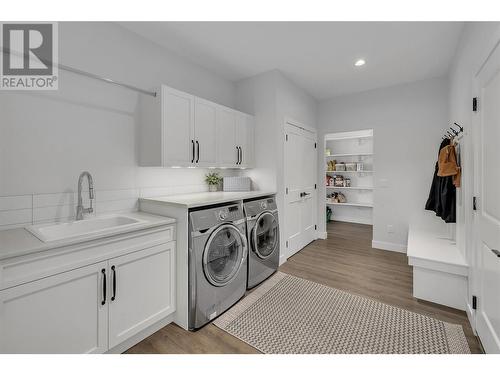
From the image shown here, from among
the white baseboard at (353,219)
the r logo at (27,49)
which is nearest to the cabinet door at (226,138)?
the r logo at (27,49)

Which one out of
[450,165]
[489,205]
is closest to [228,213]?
[489,205]

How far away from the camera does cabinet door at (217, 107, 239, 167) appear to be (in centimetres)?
267

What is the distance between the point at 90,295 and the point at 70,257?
28cm

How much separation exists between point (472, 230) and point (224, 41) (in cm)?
279

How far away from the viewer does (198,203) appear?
189 cm

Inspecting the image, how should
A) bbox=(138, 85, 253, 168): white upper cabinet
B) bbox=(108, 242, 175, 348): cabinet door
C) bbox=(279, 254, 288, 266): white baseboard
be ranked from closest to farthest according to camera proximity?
bbox=(108, 242, 175, 348): cabinet door → bbox=(138, 85, 253, 168): white upper cabinet → bbox=(279, 254, 288, 266): white baseboard

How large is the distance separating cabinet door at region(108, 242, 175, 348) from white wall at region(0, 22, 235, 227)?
0.79m

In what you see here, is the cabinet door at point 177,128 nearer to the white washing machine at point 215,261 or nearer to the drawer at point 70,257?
the white washing machine at point 215,261

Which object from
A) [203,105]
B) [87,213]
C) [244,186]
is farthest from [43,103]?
[244,186]

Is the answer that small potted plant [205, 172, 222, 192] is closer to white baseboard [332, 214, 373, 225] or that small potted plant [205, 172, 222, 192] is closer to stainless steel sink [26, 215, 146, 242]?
stainless steel sink [26, 215, 146, 242]

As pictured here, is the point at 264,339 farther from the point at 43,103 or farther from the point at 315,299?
the point at 43,103

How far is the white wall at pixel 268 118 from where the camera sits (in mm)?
2992

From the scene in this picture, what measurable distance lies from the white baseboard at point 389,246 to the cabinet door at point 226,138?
2.73 metres

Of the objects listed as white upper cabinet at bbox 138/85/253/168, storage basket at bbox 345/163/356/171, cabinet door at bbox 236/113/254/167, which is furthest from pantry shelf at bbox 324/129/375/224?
white upper cabinet at bbox 138/85/253/168
